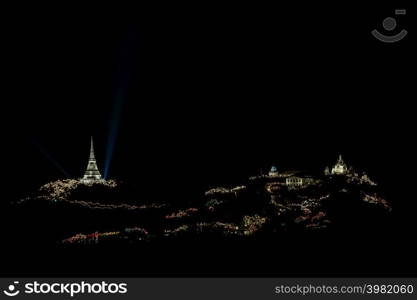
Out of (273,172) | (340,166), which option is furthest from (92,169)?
(340,166)

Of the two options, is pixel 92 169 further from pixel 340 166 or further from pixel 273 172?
pixel 340 166

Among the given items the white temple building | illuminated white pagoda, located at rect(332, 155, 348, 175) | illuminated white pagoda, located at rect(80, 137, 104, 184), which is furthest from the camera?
illuminated white pagoda, located at rect(332, 155, 348, 175)

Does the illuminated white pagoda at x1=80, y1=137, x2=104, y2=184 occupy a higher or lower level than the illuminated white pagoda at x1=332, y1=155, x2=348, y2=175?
lower

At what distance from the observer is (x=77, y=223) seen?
1099cm

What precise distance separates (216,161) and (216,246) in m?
14.7

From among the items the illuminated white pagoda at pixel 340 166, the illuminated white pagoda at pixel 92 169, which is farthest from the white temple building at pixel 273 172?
the illuminated white pagoda at pixel 92 169

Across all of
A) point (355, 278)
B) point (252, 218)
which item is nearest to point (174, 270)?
point (355, 278)

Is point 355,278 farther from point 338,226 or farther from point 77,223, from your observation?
point 77,223

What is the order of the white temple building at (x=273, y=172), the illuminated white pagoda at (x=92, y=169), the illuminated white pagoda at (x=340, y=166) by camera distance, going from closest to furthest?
the illuminated white pagoda at (x=92, y=169)
the white temple building at (x=273, y=172)
the illuminated white pagoda at (x=340, y=166)

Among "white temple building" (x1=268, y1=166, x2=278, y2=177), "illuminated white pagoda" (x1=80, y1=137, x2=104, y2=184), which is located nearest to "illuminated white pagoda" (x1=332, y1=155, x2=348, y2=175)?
"white temple building" (x1=268, y1=166, x2=278, y2=177)

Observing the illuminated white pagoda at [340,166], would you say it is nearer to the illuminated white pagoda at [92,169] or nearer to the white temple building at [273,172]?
the white temple building at [273,172]

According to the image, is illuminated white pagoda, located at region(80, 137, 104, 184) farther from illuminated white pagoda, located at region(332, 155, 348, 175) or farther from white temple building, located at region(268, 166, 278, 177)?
illuminated white pagoda, located at region(332, 155, 348, 175)

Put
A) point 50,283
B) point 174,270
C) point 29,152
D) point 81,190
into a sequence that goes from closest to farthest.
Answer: point 50,283
point 174,270
point 81,190
point 29,152

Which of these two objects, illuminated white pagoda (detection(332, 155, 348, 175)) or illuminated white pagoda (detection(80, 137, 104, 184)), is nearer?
illuminated white pagoda (detection(80, 137, 104, 184))
